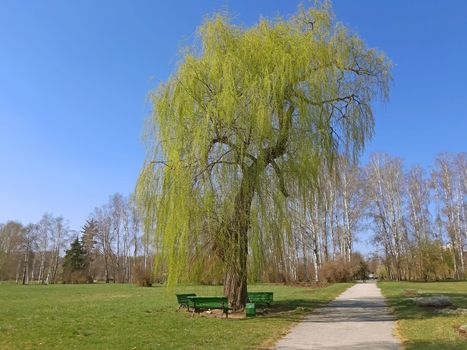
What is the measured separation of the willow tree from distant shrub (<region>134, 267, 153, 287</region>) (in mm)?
31426

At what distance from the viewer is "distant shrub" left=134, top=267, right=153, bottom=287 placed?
43844 millimetres

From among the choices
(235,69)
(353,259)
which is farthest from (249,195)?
(353,259)

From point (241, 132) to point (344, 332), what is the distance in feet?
20.6

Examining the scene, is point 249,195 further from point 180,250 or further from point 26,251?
point 26,251

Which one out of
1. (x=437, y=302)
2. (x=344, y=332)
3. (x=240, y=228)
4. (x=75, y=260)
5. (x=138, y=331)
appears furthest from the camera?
(x=75, y=260)

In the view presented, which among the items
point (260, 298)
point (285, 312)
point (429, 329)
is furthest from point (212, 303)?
point (429, 329)

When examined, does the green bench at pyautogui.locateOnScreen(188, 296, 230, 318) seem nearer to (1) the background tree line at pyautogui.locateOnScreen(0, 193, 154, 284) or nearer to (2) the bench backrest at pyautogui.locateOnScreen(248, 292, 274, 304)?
(2) the bench backrest at pyautogui.locateOnScreen(248, 292, 274, 304)

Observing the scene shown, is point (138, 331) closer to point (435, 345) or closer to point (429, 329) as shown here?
point (435, 345)

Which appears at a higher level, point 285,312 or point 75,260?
point 75,260

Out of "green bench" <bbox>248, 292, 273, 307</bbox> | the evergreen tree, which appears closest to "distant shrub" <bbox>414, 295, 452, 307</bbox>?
"green bench" <bbox>248, 292, 273, 307</bbox>

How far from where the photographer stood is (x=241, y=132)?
13.0 meters

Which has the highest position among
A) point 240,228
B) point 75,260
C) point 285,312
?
point 75,260

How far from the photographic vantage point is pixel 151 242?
13430 millimetres

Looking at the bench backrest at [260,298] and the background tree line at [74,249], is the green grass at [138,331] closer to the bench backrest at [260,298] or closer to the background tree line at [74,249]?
the bench backrest at [260,298]
